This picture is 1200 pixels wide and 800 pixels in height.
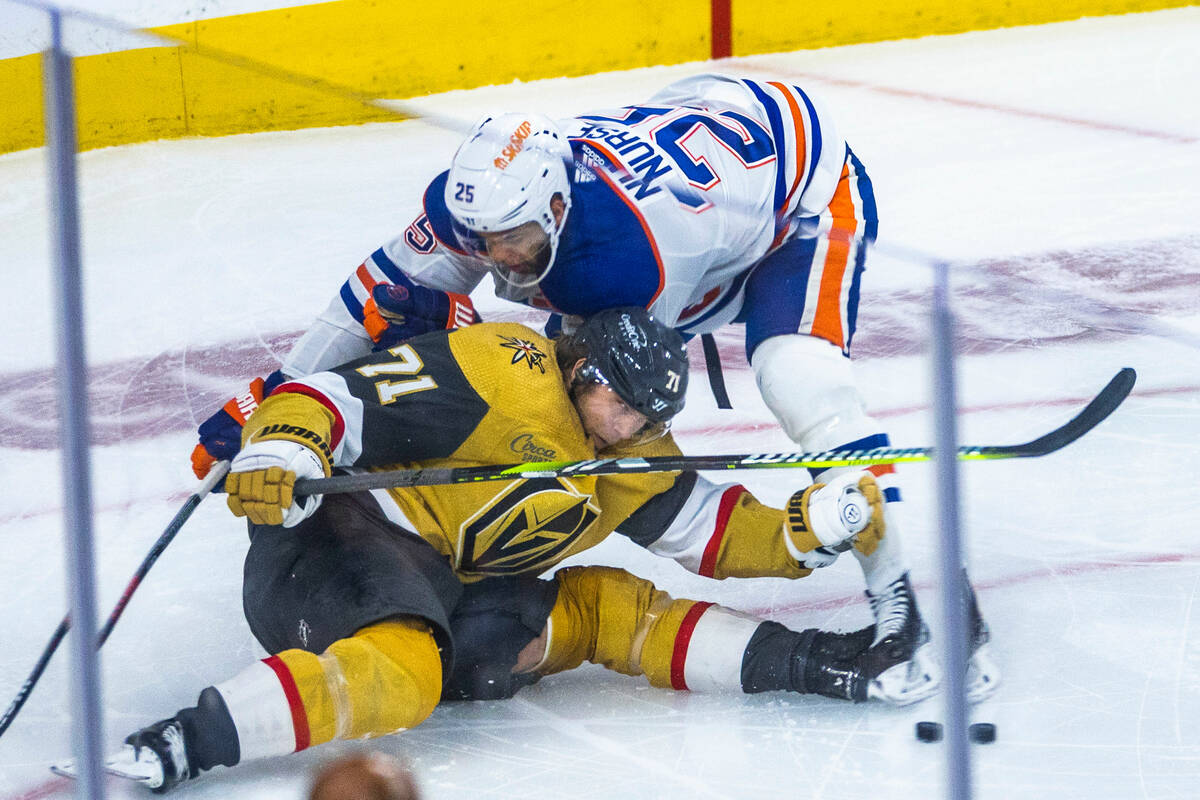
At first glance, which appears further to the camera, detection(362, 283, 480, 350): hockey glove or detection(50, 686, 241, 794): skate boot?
detection(362, 283, 480, 350): hockey glove

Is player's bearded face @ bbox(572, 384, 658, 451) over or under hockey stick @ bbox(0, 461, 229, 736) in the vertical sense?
over

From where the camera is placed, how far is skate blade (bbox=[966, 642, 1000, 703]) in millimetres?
1267

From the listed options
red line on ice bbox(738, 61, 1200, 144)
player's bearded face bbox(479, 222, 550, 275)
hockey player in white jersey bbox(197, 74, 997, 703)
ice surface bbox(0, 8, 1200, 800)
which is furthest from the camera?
red line on ice bbox(738, 61, 1200, 144)

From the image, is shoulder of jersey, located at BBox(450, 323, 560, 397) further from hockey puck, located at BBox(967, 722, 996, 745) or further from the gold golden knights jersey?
hockey puck, located at BBox(967, 722, 996, 745)

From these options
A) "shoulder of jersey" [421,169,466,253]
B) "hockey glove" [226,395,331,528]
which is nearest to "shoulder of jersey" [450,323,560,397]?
"hockey glove" [226,395,331,528]

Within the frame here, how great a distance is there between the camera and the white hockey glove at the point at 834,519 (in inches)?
76.4

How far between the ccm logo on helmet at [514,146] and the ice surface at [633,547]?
115 millimetres

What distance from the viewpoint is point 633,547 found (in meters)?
2.46

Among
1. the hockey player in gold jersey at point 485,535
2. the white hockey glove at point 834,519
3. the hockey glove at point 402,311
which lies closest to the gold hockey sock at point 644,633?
the hockey player in gold jersey at point 485,535

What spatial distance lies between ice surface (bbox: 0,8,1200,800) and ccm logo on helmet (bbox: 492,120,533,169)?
115mm

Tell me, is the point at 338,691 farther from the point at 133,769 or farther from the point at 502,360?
the point at 502,360

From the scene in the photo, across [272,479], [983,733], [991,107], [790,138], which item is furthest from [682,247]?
[991,107]

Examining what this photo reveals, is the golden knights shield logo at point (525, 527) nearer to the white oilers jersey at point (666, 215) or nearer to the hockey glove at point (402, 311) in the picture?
the white oilers jersey at point (666, 215)

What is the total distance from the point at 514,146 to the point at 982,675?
1.01 meters
